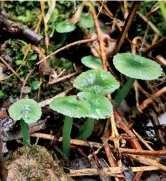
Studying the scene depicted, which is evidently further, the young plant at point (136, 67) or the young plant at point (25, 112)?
the young plant at point (136, 67)

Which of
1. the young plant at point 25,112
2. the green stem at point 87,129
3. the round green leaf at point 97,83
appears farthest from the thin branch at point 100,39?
the young plant at point 25,112

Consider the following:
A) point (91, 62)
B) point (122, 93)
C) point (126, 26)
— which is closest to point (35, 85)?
point (91, 62)

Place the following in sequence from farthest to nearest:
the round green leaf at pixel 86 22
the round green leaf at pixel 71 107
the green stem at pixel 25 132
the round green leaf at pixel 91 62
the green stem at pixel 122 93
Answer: the round green leaf at pixel 86 22 < the round green leaf at pixel 91 62 < the green stem at pixel 122 93 < the green stem at pixel 25 132 < the round green leaf at pixel 71 107

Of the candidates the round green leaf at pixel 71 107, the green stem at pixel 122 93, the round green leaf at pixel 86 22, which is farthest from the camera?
the round green leaf at pixel 86 22

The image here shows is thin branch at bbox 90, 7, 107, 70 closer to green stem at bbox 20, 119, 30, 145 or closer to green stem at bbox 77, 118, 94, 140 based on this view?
green stem at bbox 77, 118, 94, 140

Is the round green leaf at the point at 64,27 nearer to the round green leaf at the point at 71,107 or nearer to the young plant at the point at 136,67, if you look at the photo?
the young plant at the point at 136,67

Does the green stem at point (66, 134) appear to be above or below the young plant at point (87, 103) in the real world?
below
